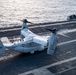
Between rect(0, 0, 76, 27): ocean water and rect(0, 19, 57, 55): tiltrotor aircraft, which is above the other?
rect(0, 19, 57, 55): tiltrotor aircraft

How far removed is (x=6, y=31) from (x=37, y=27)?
918 centimetres

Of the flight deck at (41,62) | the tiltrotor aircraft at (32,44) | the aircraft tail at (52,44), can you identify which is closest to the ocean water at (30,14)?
the tiltrotor aircraft at (32,44)

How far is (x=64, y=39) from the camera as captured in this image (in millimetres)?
40344

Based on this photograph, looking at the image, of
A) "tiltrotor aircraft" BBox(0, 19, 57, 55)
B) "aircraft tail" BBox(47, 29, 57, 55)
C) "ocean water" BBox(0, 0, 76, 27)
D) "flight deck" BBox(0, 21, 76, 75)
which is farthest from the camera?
"ocean water" BBox(0, 0, 76, 27)

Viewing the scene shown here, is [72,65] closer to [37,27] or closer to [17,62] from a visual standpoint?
[17,62]

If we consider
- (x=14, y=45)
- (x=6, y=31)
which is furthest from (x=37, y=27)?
(x=14, y=45)

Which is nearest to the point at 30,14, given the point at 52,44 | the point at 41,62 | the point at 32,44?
the point at 32,44

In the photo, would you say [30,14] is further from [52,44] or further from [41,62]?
[52,44]

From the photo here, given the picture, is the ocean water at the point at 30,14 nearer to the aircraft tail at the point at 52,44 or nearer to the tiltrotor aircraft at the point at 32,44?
the tiltrotor aircraft at the point at 32,44

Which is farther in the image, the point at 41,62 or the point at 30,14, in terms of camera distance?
the point at 30,14

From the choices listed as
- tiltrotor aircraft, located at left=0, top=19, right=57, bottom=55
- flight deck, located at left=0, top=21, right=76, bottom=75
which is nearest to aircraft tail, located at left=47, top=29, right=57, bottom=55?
tiltrotor aircraft, located at left=0, top=19, right=57, bottom=55

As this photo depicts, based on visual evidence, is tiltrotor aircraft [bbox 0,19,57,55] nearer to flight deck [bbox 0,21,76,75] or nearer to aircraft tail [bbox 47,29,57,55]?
aircraft tail [bbox 47,29,57,55]

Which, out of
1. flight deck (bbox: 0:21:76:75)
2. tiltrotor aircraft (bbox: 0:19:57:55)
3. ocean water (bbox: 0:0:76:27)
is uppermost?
tiltrotor aircraft (bbox: 0:19:57:55)

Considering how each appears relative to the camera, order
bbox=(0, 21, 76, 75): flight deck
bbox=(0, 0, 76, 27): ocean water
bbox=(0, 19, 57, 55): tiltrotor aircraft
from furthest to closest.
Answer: bbox=(0, 0, 76, 27): ocean water < bbox=(0, 19, 57, 55): tiltrotor aircraft < bbox=(0, 21, 76, 75): flight deck
